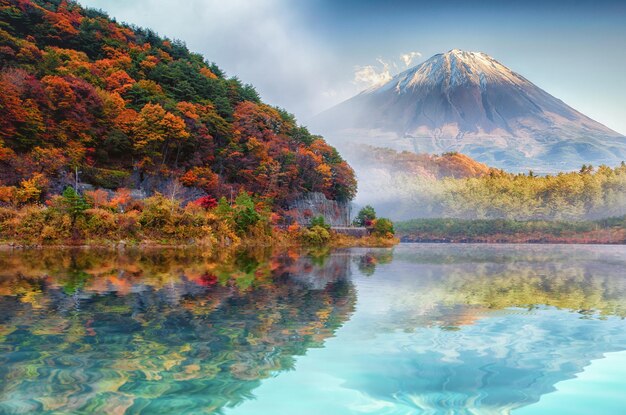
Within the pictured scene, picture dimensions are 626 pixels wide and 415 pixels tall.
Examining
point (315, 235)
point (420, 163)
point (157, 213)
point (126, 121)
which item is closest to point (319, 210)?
point (315, 235)

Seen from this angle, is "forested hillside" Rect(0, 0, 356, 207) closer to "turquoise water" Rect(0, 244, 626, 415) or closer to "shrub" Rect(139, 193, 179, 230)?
"shrub" Rect(139, 193, 179, 230)

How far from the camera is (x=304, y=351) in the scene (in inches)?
158

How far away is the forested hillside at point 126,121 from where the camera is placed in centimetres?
2270

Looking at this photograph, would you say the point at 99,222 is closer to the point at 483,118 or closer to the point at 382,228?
the point at 382,228

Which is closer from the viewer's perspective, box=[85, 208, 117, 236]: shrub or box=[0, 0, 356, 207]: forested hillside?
box=[85, 208, 117, 236]: shrub

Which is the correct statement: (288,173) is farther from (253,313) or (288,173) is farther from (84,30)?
(253,313)

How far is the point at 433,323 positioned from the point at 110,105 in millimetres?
27375

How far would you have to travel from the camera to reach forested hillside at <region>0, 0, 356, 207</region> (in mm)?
22703

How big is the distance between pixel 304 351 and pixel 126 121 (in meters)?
26.5

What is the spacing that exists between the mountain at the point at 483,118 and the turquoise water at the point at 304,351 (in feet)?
362

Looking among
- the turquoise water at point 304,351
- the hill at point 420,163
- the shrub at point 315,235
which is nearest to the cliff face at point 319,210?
the shrub at point 315,235

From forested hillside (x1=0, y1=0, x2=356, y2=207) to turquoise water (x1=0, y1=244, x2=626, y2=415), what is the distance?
56.3 feet

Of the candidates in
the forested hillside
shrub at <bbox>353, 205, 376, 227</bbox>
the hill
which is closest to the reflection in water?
the forested hillside

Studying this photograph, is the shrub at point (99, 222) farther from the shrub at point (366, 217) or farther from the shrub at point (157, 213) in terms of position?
the shrub at point (366, 217)
